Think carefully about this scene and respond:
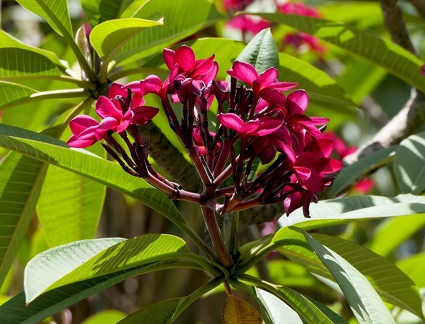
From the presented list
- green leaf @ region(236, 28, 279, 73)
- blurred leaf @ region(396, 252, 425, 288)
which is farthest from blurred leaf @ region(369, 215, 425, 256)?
green leaf @ region(236, 28, 279, 73)

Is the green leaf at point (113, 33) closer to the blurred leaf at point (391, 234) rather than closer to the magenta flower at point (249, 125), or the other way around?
the magenta flower at point (249, 125)

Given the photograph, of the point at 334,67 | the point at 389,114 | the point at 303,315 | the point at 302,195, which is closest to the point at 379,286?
the point at 303,315

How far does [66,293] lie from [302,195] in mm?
307

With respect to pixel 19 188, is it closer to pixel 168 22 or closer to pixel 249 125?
pixel 168 22

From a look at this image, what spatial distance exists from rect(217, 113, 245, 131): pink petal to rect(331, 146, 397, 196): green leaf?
1.57 feet

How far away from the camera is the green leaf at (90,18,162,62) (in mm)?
955

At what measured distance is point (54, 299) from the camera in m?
0.92

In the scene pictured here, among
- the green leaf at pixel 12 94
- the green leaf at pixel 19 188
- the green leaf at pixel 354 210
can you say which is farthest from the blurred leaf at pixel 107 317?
the green leaf at pixel 354 210

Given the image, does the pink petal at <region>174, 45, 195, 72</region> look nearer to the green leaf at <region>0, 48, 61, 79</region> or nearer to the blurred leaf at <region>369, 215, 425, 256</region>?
the green leaf at <region>0, 48, 61, 79</region>

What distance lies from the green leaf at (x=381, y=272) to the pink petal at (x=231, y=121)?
0.73 ft

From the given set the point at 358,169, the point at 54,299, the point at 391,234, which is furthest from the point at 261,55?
the point at 391,234

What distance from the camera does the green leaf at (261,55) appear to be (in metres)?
1.03

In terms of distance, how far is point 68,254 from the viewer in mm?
785

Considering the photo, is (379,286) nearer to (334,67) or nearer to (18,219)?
(18,219)
